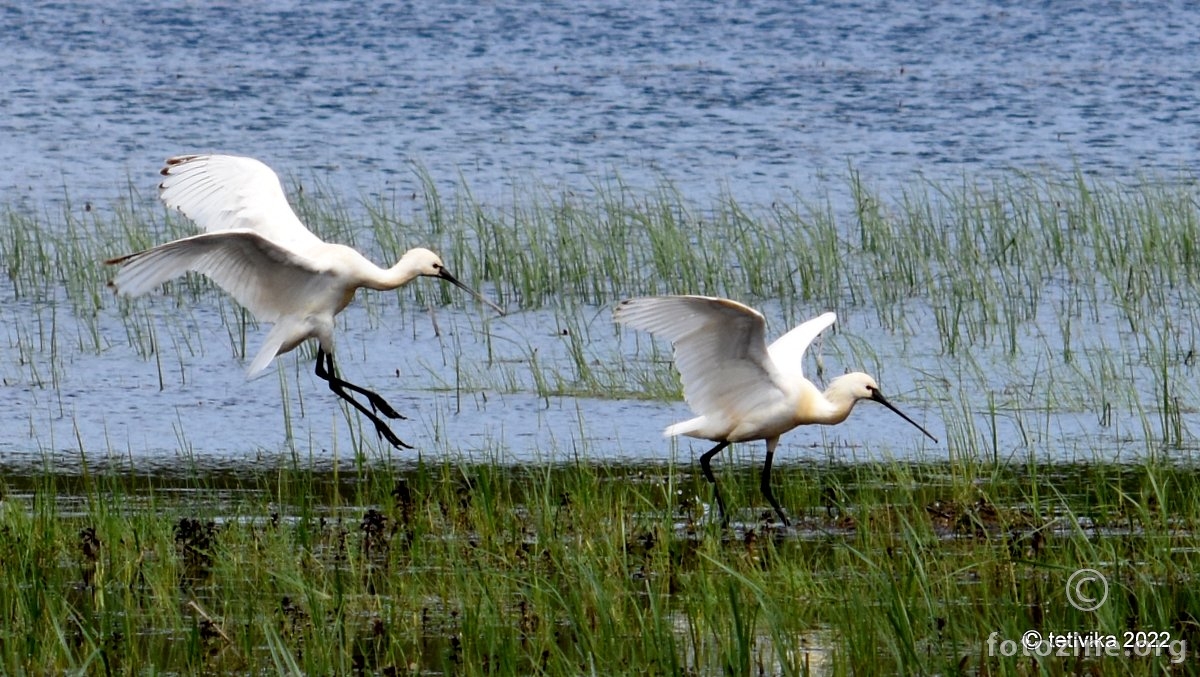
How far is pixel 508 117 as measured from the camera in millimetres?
22391

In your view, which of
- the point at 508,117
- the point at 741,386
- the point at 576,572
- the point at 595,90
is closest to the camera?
the point at 576,572

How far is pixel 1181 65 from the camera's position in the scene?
2661 cm

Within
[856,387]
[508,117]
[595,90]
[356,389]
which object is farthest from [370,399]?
[595,90]

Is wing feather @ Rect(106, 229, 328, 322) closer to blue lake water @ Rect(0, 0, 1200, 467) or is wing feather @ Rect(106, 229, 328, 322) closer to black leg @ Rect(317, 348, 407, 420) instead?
black leg @ Rect(317, 348, 407, 420)

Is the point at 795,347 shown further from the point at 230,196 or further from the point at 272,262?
the point at 230,196

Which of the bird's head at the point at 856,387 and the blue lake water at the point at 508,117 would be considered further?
the blue lake water at the point at 508,117

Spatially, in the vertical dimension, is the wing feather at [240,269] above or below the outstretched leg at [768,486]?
above

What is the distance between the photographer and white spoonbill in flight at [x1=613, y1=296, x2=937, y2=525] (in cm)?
780

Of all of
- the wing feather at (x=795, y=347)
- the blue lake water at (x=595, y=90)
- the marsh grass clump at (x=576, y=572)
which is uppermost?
the blue lake water at (x=595, y=90)

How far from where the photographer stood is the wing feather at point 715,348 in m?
7.57

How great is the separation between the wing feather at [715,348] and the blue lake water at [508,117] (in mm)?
995

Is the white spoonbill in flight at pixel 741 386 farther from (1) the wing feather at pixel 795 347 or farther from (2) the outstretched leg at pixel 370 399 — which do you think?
(2) the outstretched leg at pixel 370 399

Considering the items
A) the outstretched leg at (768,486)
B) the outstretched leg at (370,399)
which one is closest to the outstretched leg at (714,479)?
the outstretched leg at (768,486)

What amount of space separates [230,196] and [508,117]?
13.3 m
